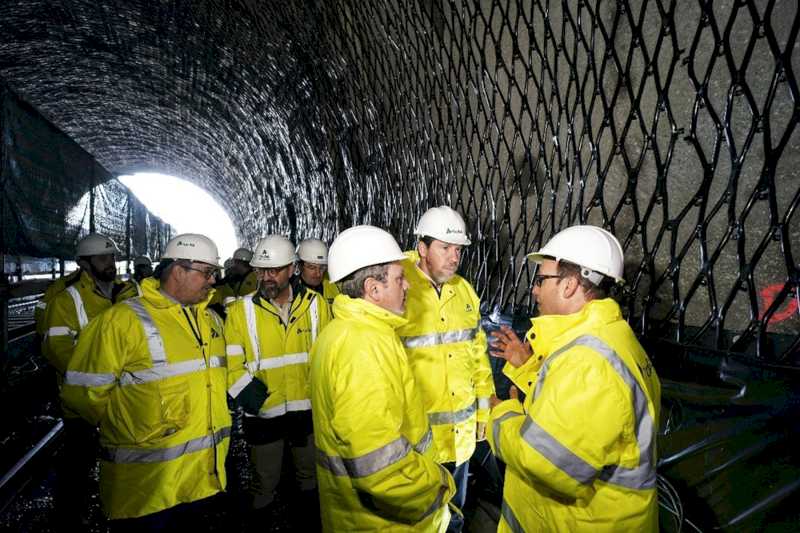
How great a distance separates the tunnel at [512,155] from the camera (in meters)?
1.74

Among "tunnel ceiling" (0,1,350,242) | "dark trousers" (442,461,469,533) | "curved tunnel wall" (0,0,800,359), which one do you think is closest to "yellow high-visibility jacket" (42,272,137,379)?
"dark trousers" (442,461,469,533)

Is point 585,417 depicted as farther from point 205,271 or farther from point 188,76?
point 188,76

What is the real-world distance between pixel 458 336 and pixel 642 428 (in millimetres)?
1314

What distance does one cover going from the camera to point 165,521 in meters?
2.14

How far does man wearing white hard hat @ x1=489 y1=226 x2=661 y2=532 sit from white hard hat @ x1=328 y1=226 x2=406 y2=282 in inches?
25.9

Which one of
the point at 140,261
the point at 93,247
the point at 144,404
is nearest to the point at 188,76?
the point at 140,261

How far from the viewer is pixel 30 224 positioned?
13.5 feet

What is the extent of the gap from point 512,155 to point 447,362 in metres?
1.70

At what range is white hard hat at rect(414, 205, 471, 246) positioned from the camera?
2.65 metres

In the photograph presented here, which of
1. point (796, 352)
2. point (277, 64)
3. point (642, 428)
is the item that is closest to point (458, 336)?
point (642, 428)

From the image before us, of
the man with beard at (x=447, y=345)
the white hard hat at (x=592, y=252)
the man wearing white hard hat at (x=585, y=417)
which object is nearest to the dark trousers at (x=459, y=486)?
the man with beard at (x=447, y=345)

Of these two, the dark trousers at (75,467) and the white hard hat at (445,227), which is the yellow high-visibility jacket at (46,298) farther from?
the white hard hat at (445,227)

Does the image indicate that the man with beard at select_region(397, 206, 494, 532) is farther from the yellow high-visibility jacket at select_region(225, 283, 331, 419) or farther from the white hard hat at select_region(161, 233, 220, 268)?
the white hard hat at select_region(161, 233, 220, 268)

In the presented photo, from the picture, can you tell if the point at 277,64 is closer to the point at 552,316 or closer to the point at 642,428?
the point at 552,316
